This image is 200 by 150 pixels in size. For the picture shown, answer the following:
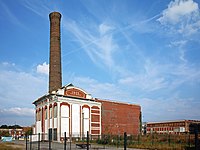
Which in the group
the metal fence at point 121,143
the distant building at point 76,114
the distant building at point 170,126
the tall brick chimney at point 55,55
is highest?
Answer: the tall brick chimney at point 55,55

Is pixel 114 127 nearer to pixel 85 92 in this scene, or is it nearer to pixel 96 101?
pixel 96 101

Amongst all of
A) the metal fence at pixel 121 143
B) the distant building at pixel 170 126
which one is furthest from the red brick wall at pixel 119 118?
the distant building at pixel 170 126

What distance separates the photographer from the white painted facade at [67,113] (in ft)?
163

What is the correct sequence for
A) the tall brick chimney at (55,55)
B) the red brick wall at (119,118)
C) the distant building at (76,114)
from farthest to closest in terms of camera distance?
the red brick wall at (119,118)
the tall brick chimney at (55,55)
the distant building at (76,114)

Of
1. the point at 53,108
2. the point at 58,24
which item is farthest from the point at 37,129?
the point at 58,24

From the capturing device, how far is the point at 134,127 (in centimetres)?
6812

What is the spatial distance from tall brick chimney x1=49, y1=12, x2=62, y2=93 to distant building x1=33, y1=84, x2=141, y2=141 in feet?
14.9

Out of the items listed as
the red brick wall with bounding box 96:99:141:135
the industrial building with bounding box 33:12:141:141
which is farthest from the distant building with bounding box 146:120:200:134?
the industrial building with bounding box 33:12:141:141

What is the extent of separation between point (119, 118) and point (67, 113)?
57.0 feet

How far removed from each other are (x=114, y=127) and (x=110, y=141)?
21425 millimetres

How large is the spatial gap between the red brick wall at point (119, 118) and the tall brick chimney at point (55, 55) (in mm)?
10197

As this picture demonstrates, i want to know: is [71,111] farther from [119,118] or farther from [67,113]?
[119,118]

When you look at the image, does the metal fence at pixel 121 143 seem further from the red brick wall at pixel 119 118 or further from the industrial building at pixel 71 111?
the red brick wall at pixel 119 118

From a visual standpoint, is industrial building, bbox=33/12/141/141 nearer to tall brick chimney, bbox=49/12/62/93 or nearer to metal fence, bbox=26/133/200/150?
tall brick chimney, bbox=49/12/62/93
